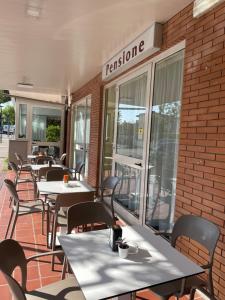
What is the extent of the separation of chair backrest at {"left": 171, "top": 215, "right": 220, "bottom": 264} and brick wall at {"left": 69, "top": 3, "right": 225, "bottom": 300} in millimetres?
332

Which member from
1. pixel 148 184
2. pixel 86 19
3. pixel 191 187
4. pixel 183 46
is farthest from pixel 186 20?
pixel 148 184

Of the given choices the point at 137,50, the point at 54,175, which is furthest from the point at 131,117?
the point at 54,175

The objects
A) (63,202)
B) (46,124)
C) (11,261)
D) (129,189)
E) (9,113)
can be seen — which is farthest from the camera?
(9,113)

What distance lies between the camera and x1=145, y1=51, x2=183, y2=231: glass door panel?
3109 millimetres

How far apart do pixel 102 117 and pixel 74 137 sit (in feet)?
11.5

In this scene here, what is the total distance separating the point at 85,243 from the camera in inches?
A: 69.5

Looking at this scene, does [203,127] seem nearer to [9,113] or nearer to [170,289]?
[170,289]

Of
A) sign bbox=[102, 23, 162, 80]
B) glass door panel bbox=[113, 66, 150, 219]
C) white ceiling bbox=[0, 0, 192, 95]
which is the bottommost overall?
glass door panel bbox=[113, 66, 150, 219]

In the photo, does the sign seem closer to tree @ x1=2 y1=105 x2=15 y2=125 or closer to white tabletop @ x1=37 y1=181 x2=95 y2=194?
white tabletop @ x1=37 y1=181 x2=95 y2=194

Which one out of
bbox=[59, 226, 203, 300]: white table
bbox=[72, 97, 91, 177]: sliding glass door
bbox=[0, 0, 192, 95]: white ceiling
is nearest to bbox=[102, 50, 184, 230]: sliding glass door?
bbox=[0, 0, 192, 95]: white ceiling

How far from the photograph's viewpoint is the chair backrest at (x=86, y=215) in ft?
7.29

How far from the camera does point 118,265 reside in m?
1.49

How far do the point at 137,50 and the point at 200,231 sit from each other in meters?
2.50

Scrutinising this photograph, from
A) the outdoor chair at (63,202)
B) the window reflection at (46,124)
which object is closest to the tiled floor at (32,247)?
the outdoor chair at (63,202)
